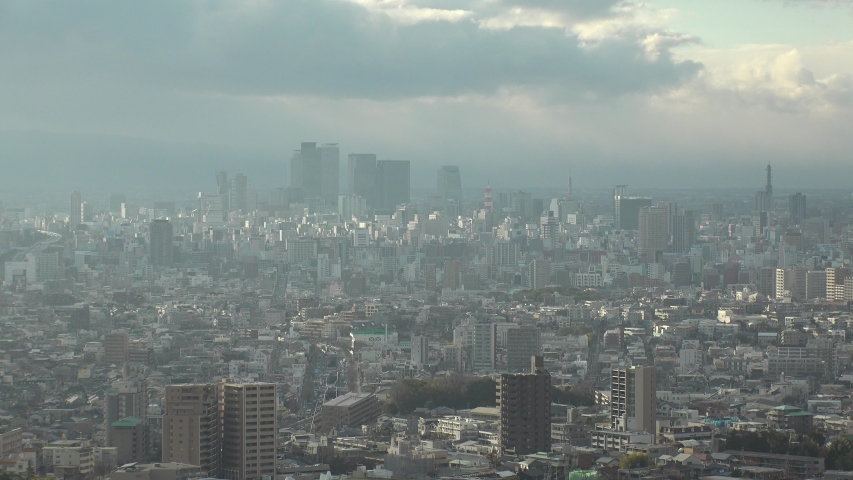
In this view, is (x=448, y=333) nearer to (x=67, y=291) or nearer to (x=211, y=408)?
(x=67, y=291)

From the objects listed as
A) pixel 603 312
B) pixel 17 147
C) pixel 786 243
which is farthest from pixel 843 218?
pixel 17 147

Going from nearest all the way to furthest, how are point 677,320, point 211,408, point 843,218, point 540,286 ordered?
point 211,408 → point 677,320 → point 540,286 → point 843,218

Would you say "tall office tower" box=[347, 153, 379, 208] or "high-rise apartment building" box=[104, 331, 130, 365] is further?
"tall office tower" box=[347, 153, 379, 208]

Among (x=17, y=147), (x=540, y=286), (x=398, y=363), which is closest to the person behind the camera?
(x=398, y=363)

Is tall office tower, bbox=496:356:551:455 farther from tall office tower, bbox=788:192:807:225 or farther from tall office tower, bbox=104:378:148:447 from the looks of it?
tall office tower, bbox=788:192:807:225

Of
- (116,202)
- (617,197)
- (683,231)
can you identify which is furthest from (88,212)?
(617,197)

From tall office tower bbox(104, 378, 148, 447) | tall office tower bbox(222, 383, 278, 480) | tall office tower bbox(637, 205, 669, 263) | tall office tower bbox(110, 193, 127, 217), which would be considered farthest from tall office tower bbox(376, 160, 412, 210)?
tall office tower bbox(222, 383, 278, 480)
